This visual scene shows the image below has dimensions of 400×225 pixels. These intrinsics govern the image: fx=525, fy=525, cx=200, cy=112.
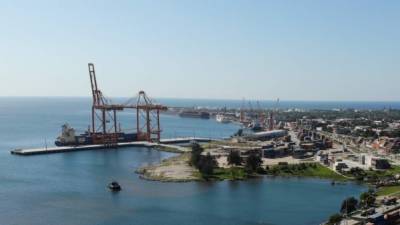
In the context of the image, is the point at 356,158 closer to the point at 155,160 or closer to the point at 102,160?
the point at 155,160

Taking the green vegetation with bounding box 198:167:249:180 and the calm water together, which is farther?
the green vegetation with bounding box 198:167:249:180

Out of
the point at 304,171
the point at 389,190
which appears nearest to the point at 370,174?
the point at 304,171

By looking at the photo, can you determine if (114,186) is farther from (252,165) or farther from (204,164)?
(252,165)

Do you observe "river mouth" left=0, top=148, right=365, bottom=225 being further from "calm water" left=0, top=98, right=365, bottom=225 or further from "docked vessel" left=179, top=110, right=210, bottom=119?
"docked vessel" left=179, top=110, right=210, bottom=119

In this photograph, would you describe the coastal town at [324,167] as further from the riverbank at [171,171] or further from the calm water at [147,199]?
the calm water at [147,199]

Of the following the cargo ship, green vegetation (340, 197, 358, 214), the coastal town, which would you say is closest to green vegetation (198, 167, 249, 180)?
the coastal town

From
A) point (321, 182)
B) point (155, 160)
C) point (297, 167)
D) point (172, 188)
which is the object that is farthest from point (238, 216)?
point (155, 160)

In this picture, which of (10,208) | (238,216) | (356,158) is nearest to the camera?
(238,216)
